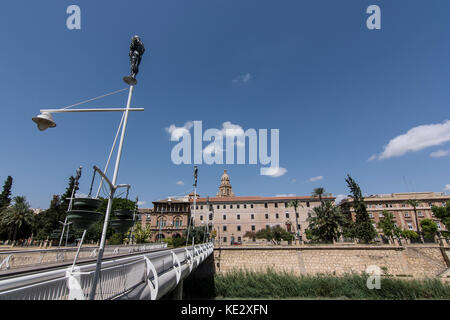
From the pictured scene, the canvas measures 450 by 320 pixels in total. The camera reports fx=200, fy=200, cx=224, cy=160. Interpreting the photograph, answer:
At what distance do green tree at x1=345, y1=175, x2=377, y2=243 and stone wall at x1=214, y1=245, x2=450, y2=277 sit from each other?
774 centimetres

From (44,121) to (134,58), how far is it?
2.30m

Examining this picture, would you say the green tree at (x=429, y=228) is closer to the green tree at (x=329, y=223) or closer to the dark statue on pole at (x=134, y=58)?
the green tree at (x=329, y=223)

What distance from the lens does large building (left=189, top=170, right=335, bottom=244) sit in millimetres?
53250

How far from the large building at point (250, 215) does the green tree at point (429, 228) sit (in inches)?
Answer: 727

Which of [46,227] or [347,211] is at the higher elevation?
[347,211]

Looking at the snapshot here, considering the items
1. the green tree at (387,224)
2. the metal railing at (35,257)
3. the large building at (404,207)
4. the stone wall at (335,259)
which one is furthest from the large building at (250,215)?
the metal railing at (35,257)

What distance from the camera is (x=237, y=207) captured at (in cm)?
5616

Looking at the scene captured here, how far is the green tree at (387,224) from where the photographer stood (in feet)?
146

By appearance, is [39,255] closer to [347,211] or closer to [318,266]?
[318,266]

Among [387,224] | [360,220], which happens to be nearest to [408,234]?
[387,224]

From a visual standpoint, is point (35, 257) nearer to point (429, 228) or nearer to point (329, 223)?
point (329, 223)
